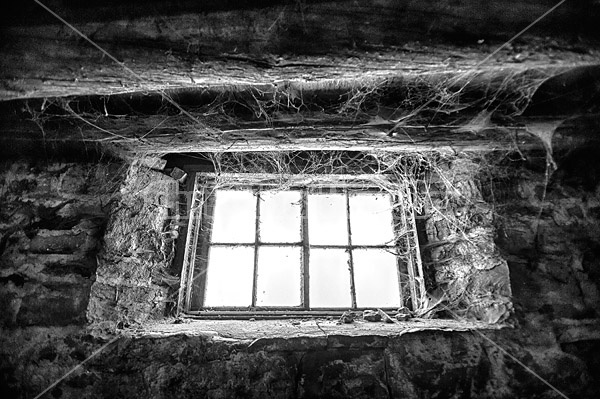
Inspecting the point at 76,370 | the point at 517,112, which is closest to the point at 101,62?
the point at 76,370

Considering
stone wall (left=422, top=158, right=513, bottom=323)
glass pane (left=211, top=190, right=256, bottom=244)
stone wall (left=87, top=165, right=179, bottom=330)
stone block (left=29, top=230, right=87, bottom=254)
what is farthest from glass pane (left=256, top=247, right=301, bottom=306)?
stone block (left=29, top=230, right=87, bottom=254)

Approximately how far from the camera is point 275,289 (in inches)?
60.3

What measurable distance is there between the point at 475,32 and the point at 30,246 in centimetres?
152

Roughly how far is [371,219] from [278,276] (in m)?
0.55

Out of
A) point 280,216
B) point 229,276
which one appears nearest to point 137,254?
point 229,276

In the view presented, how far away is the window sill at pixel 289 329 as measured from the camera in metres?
1.04

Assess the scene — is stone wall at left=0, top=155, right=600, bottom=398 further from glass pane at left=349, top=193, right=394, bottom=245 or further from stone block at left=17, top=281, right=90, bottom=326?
glass pane at left=349, top=193, right=394, bottom=245

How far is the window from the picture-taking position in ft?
4.97

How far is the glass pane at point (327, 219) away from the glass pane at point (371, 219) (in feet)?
0.16

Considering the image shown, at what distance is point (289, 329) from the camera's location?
3.80 feet

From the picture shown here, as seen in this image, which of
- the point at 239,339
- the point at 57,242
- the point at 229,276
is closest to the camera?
the point at 239,339

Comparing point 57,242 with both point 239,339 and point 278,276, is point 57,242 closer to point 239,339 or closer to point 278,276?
point 239,339

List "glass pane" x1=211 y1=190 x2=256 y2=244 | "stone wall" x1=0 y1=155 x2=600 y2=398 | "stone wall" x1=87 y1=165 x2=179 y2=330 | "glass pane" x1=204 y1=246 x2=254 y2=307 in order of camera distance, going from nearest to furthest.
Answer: "stone wall" x1=0 y1=155 x2=600 y2=398, "stone wall" x1=87 y1=165 x2=179 y2=330, "glass pane" x1=204 y1=246 x2=254 y2=307, "glass pane" x1=211 y1=190 x2=256 y2=244

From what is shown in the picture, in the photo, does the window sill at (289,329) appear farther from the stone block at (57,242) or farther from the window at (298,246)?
the stone block at (57,242)
